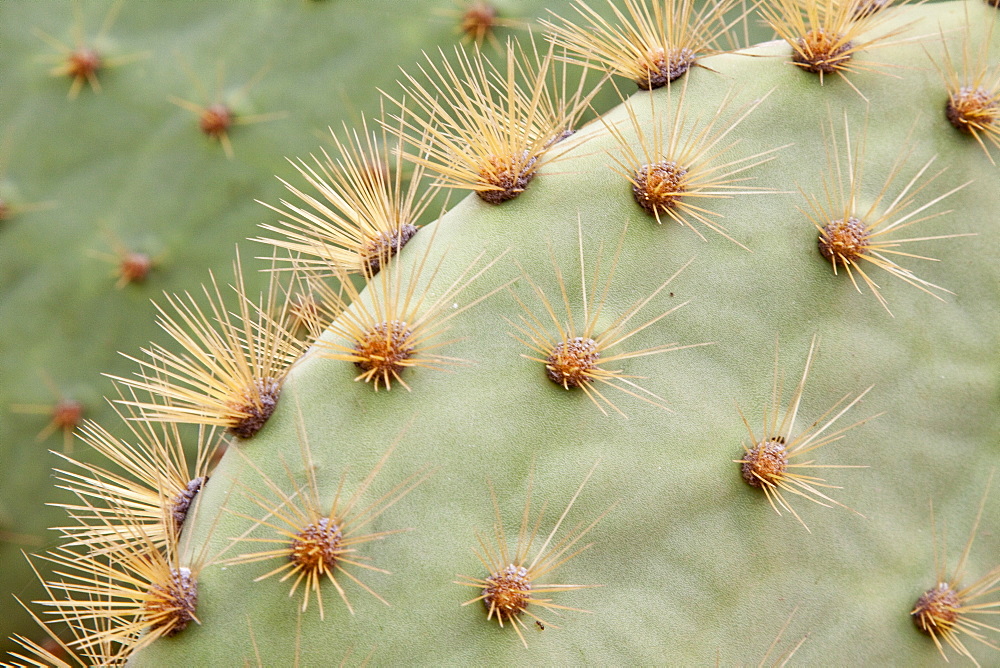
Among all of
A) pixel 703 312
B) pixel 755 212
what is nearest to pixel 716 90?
pixel 755 212

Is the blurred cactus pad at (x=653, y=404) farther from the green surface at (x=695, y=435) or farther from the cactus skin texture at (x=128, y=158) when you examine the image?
the cactus skin texture at (x=128, y=158)

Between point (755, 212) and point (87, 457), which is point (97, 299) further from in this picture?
point (755, 212)

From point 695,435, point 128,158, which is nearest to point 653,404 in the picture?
point 695,435

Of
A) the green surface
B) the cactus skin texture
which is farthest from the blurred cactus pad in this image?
the cactus skin texture

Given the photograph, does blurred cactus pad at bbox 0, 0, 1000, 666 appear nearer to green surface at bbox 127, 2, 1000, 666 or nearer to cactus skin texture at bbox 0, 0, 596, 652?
green surface at bbox 127, 2, 1000, 666

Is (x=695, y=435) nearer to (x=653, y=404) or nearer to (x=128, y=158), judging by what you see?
(x=653, y=404)

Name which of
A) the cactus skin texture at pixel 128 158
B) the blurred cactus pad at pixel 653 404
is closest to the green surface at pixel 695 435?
the blurred cactus pad at pixel 653 404
